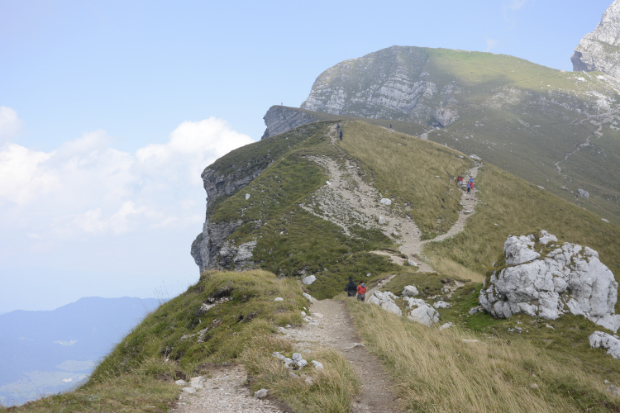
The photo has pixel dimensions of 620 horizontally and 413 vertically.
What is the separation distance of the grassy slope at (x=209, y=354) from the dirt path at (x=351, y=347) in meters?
0.46

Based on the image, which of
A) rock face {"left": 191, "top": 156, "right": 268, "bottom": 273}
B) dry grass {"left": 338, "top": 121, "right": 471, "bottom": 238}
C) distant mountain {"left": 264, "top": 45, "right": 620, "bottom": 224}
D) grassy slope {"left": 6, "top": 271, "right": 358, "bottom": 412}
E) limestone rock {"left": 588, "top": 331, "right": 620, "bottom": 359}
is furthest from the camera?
distant mountain {"left": 264, "top": 45, "right": 620, "bottom": 224}

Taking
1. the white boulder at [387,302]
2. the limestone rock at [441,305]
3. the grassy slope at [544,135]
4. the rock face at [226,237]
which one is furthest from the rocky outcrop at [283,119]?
the white boulder at [387,302]

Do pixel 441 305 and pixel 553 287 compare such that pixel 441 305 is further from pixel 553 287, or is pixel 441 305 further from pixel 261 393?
pixel 261 393

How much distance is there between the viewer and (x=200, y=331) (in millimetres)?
14539

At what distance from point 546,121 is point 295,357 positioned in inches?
7779

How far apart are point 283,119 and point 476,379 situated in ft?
586

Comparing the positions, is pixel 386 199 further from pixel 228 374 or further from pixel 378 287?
pixel 228 374

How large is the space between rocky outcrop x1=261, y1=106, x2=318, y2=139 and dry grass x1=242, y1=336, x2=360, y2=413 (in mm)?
153499

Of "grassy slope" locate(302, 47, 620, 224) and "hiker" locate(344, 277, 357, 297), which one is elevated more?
"grassy slope" locate(302, 47, 620, 224)

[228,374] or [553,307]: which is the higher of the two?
[228,374]

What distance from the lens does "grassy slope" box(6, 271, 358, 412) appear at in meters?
6.95

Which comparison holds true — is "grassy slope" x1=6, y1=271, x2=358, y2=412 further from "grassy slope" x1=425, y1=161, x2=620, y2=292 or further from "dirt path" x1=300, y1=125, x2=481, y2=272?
"grassy slope" x1=425, y1=161, x2=620, y2=292

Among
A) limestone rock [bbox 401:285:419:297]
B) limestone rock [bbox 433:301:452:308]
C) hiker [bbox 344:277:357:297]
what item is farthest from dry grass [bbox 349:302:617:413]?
hiker [bbox 344:277:357:297]

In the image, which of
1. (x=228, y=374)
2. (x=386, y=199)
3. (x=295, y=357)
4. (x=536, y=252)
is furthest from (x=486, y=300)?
(x=386, y=199)
